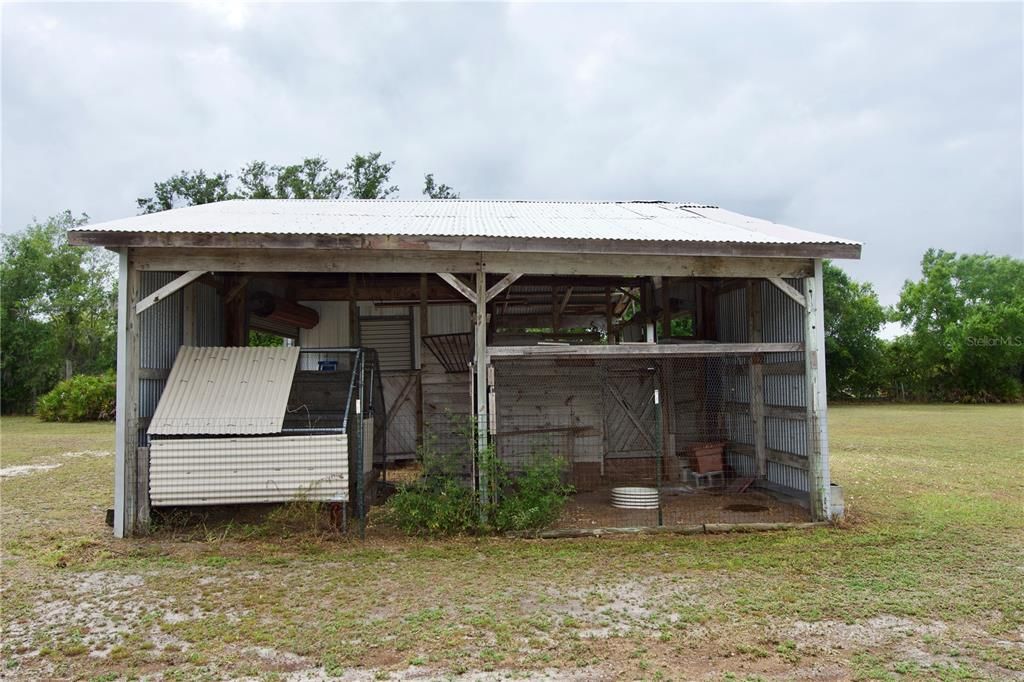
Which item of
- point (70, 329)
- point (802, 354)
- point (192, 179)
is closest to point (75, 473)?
point (802, 354)

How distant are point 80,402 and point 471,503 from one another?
80.0 ft

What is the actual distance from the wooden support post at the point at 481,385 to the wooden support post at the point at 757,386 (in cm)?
438

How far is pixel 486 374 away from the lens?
816 cm

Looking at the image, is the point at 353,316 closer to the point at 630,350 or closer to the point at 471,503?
the point at 471,503

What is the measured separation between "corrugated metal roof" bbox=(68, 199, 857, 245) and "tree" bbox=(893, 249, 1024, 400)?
33.3 metres

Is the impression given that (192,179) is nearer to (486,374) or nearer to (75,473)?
(75,473)

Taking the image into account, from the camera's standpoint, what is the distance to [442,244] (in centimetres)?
785

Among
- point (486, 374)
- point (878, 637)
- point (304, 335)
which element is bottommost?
point (878, 637)

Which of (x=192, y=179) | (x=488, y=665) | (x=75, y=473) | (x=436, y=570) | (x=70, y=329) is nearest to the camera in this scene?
(x=488, y=665)

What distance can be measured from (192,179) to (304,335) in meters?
20.7

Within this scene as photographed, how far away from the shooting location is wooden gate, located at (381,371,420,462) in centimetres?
1302

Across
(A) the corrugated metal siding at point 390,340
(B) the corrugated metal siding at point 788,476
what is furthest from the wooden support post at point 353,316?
(B) the corrugated metal siding at point 788,476

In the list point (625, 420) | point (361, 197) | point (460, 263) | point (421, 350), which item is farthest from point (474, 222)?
point (361, 197)

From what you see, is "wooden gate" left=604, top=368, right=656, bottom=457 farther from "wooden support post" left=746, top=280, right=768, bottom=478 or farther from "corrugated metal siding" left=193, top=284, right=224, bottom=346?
"corrugated metal siding" left=193, top=284, right=224, bottom=346
